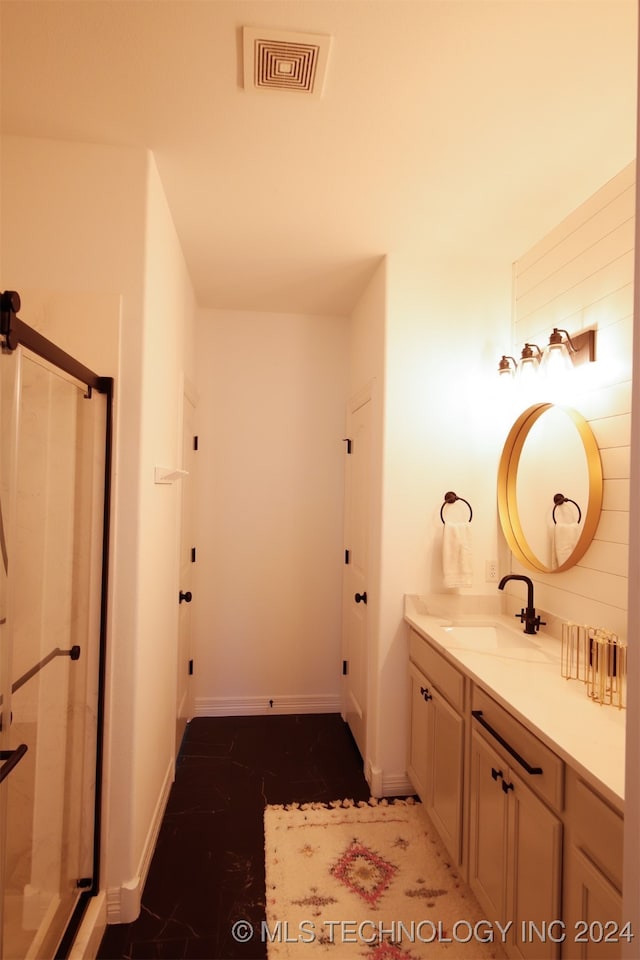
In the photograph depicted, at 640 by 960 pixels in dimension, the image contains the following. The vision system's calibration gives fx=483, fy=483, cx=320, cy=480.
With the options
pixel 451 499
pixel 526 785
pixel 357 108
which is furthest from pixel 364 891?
pixel 357 108

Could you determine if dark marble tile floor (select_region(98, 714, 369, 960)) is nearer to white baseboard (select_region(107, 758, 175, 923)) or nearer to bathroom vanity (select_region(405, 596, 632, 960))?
white baseboard (select_region(107, 758, 175, 923))

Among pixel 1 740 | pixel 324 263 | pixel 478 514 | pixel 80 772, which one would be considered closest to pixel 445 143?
pixel 324 263

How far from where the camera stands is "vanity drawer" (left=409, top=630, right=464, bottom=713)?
6.02 ft

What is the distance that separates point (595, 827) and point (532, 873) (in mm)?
359

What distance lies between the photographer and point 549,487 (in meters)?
2.18

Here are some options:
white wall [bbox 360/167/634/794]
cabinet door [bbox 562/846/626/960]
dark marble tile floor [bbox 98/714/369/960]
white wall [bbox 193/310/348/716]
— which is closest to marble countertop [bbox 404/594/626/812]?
cabinet door [bbox 562/846/626/960]

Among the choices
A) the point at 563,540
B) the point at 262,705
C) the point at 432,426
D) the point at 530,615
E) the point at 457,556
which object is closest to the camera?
the point at 563,540

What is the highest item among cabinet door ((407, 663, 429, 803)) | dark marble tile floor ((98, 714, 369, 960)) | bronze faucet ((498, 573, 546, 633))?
bronze faucet ((498, 573, 546, 633))

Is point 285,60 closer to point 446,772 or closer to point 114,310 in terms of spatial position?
point 114,310

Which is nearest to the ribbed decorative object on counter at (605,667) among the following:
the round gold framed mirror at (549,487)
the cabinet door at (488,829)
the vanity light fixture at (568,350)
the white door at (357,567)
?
the cabinet door at (488,829)

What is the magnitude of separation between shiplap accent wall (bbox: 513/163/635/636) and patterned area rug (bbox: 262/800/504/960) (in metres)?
1.15

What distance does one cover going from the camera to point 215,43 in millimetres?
1328

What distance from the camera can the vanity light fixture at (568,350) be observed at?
1938 millimetres

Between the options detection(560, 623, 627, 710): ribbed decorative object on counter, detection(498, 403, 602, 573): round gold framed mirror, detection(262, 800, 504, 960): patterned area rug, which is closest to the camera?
detection(560, 623, 627, 710): ribbed decorative object on counter
